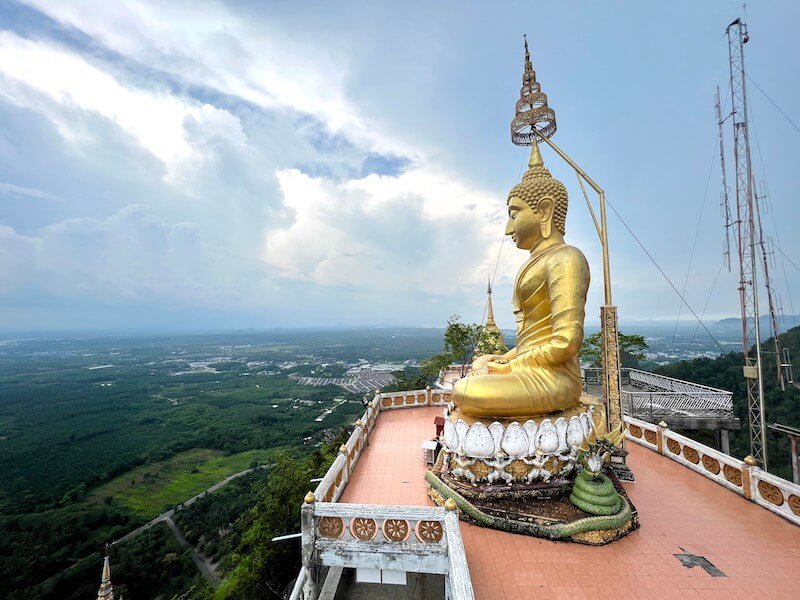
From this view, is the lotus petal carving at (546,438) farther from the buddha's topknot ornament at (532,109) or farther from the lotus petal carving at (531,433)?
the buddha's topknot ornament at (532,109)

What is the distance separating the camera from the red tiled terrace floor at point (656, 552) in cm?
509

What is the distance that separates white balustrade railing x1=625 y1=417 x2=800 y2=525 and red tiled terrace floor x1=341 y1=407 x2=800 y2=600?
20cm

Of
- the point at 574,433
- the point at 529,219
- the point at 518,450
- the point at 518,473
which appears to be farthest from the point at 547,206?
the point at 518,473

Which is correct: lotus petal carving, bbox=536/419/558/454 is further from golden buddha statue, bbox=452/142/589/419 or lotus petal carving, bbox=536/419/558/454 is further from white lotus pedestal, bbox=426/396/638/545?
golden buddha statue, bbox=452/142/589/419

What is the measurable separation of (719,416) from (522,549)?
1383 centimetres

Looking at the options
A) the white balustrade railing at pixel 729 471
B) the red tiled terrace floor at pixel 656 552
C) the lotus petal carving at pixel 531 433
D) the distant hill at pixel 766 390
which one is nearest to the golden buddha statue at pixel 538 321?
the lotus petal carving at pixel 531 433

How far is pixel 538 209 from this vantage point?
8750 millimetres

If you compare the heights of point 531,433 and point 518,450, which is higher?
point 531,433

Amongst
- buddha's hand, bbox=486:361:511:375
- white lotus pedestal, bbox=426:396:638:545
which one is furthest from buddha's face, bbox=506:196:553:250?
white lotus pedestal, bbox=426:396:638:545

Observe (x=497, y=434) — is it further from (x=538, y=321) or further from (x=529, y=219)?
(x=529, y=219)

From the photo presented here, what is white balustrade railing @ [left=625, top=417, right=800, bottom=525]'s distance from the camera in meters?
6.72

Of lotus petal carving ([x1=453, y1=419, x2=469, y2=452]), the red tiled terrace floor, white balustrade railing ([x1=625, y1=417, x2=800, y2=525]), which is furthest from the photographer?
lotus petal carving ([x1=453, y1=419, x2=469, y2=452])

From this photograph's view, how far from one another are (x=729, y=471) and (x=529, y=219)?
22.5 ft

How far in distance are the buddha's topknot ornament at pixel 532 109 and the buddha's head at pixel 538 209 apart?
89.1 inches
